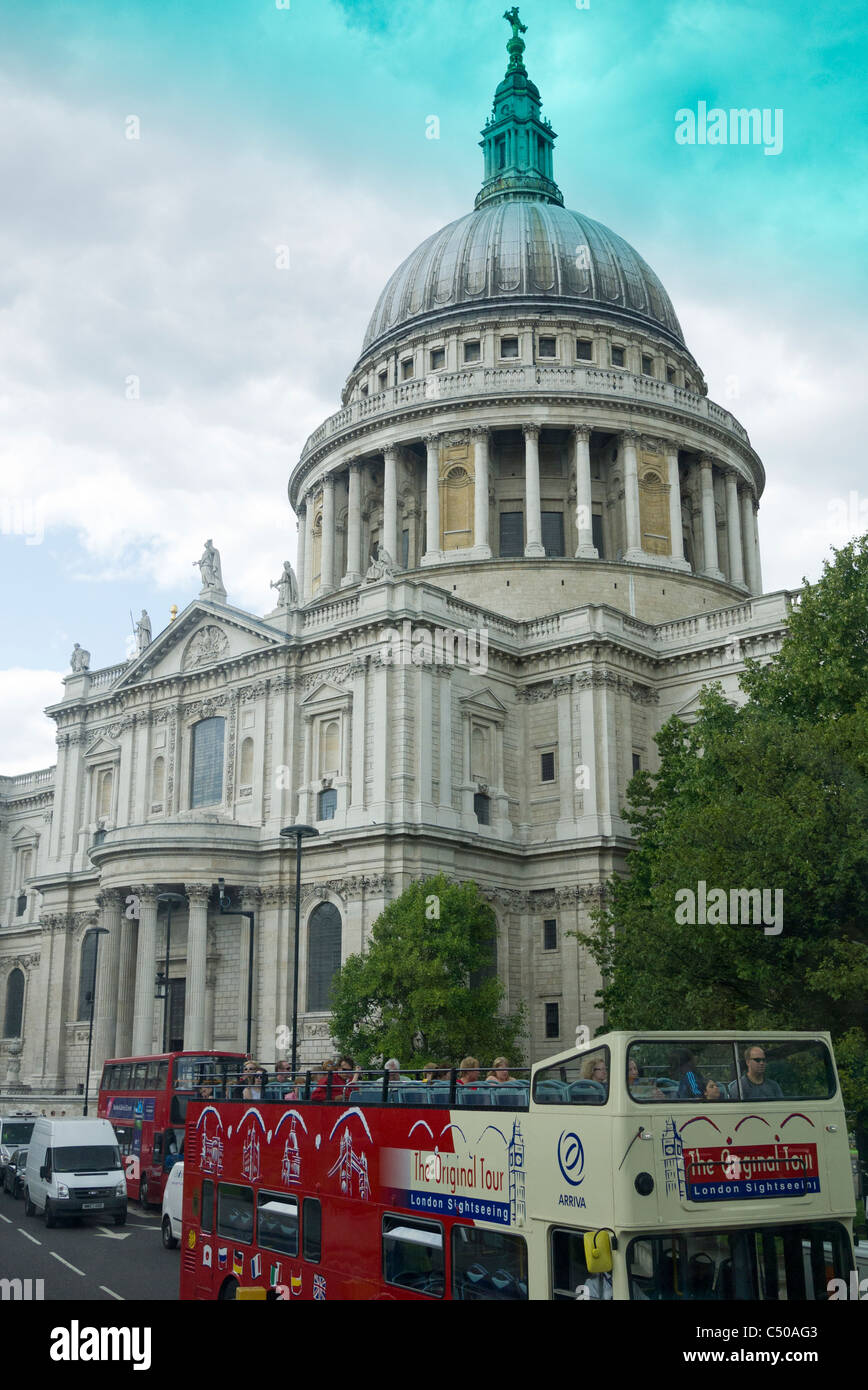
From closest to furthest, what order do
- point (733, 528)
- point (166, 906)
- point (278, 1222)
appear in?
point (278, 1222) → point (166, 906) → point (733, 528)

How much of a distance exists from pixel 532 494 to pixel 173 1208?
145ft

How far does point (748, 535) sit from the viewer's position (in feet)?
235

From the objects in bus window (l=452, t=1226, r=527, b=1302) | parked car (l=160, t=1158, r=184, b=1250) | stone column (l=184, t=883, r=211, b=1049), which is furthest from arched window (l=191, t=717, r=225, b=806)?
bus window (l=452, t=1226, r=527, b=1302)

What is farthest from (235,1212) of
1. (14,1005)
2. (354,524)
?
(14,1005)

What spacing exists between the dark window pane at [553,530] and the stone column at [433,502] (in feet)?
18.4

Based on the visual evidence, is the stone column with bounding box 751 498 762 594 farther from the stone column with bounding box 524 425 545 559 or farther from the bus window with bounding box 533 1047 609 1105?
the bus window with bounding box 533 1047 609 1105

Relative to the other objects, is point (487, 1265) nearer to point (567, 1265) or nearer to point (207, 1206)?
point (567, 1265)

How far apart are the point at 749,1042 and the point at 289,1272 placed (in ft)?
22.6

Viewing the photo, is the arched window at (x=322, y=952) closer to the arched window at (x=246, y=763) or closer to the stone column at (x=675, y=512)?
the arched window at (x=246, y=763)

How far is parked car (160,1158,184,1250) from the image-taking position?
2503 centimetres

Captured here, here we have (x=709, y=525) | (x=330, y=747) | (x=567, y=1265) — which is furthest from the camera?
(x=709, y=525)

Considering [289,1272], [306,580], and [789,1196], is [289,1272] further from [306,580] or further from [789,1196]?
[306,580]

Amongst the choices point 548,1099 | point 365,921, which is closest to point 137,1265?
point 548,1099

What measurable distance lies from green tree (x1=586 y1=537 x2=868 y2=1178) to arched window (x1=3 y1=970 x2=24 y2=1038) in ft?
153
